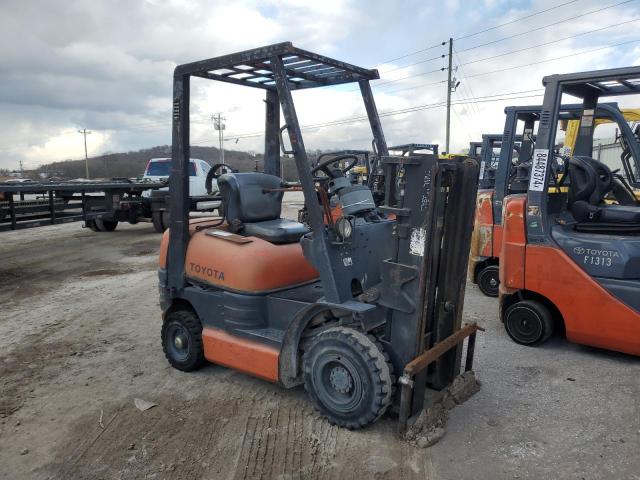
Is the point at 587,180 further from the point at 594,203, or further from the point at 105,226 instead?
the point at 105,226

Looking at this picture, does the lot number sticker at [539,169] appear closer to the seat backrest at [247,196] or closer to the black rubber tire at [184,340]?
the seat backrest at [247,196]

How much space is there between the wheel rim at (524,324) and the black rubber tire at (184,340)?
3121mm

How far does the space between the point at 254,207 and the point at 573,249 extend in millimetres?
2977

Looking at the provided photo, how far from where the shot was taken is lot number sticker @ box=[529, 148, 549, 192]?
189 inches

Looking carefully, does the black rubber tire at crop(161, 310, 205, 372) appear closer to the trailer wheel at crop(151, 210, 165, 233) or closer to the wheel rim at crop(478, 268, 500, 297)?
the wheel rim at crop(478, 268, 500, 297)

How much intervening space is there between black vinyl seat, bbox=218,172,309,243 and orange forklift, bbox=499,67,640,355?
2.24 metres

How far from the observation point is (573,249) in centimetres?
474

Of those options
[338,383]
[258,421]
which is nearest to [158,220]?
[258,421]

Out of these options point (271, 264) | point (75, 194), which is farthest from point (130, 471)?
point (75, 194)

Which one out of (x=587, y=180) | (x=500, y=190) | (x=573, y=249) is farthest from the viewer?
(x=500, y=190)

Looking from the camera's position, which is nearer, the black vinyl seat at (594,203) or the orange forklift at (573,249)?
the orange forklift at (573,249)

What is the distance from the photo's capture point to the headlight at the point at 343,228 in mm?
3459

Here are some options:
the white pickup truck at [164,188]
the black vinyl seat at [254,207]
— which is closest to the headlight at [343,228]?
the black vinyl seat at [254,207]

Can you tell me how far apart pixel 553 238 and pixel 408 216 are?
2.27 meters
